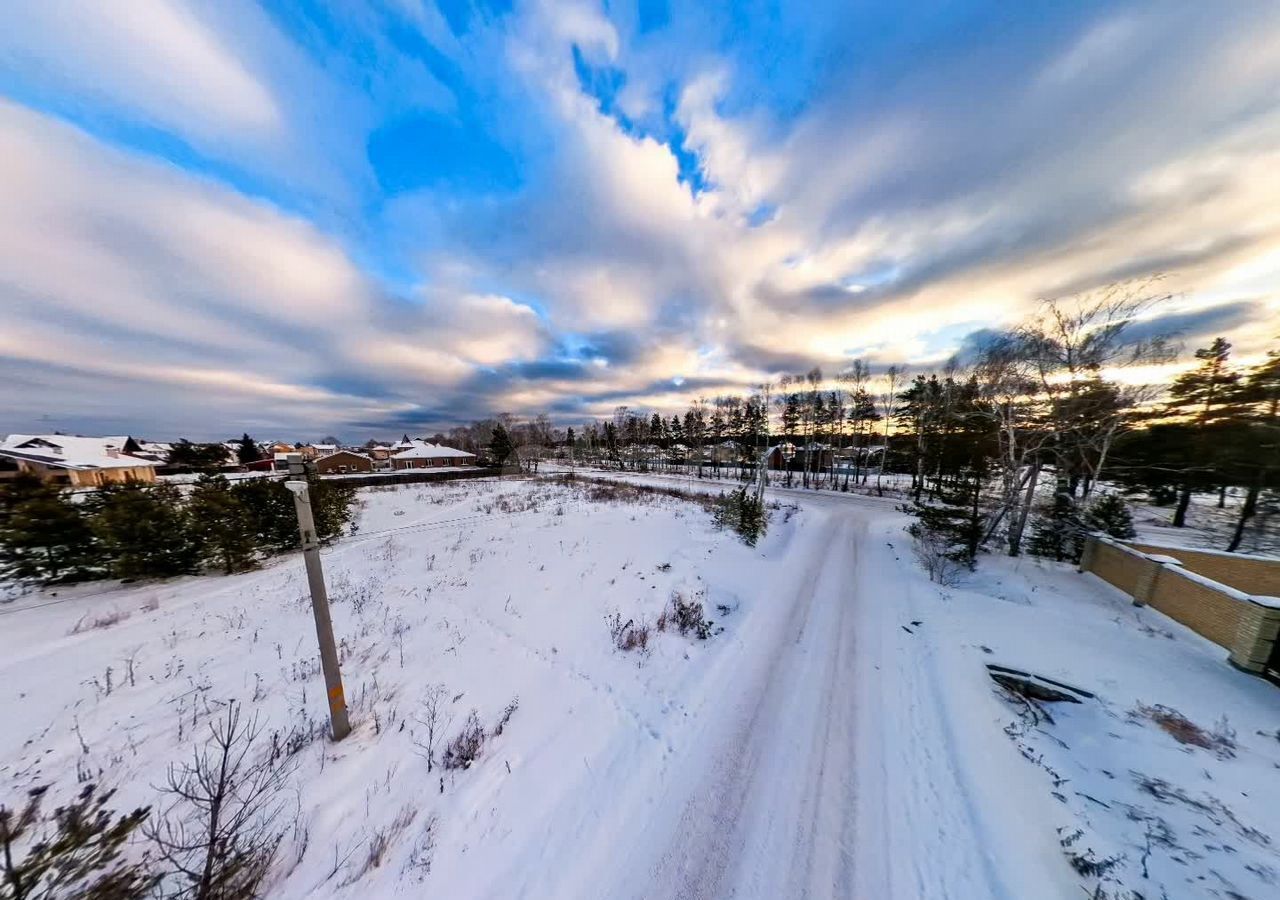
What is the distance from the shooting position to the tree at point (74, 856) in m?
2.18

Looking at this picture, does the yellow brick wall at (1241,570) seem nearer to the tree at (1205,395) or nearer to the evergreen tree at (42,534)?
the tree at (1205,395)

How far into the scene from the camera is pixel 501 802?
383cm

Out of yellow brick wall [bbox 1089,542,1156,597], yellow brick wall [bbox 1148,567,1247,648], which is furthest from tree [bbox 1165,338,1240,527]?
yellow brick wall [bbox 1148,567,1247,648]

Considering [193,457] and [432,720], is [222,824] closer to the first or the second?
[432,720]

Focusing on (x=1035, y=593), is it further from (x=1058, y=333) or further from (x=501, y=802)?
(x=501, y=802)

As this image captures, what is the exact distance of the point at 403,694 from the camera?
17.8 feet

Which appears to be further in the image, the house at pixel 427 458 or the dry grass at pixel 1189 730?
the house at pixel 427 458

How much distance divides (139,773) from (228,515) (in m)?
10.3

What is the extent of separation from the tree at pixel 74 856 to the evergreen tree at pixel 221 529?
9.49 metres

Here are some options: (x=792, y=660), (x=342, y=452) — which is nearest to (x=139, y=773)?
(x=792, y=660)

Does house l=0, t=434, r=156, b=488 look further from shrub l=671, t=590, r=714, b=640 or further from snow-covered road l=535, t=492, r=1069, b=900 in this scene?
snow-covered road l=535, t=492, r=1069, b=900

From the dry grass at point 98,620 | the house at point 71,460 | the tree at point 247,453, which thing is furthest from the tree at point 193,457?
the dry grass at point 98,620

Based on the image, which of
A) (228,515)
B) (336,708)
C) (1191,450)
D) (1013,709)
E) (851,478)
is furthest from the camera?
(851,478)

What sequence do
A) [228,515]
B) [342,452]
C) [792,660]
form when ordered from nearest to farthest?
[792,660], [228,515], [342,452]
